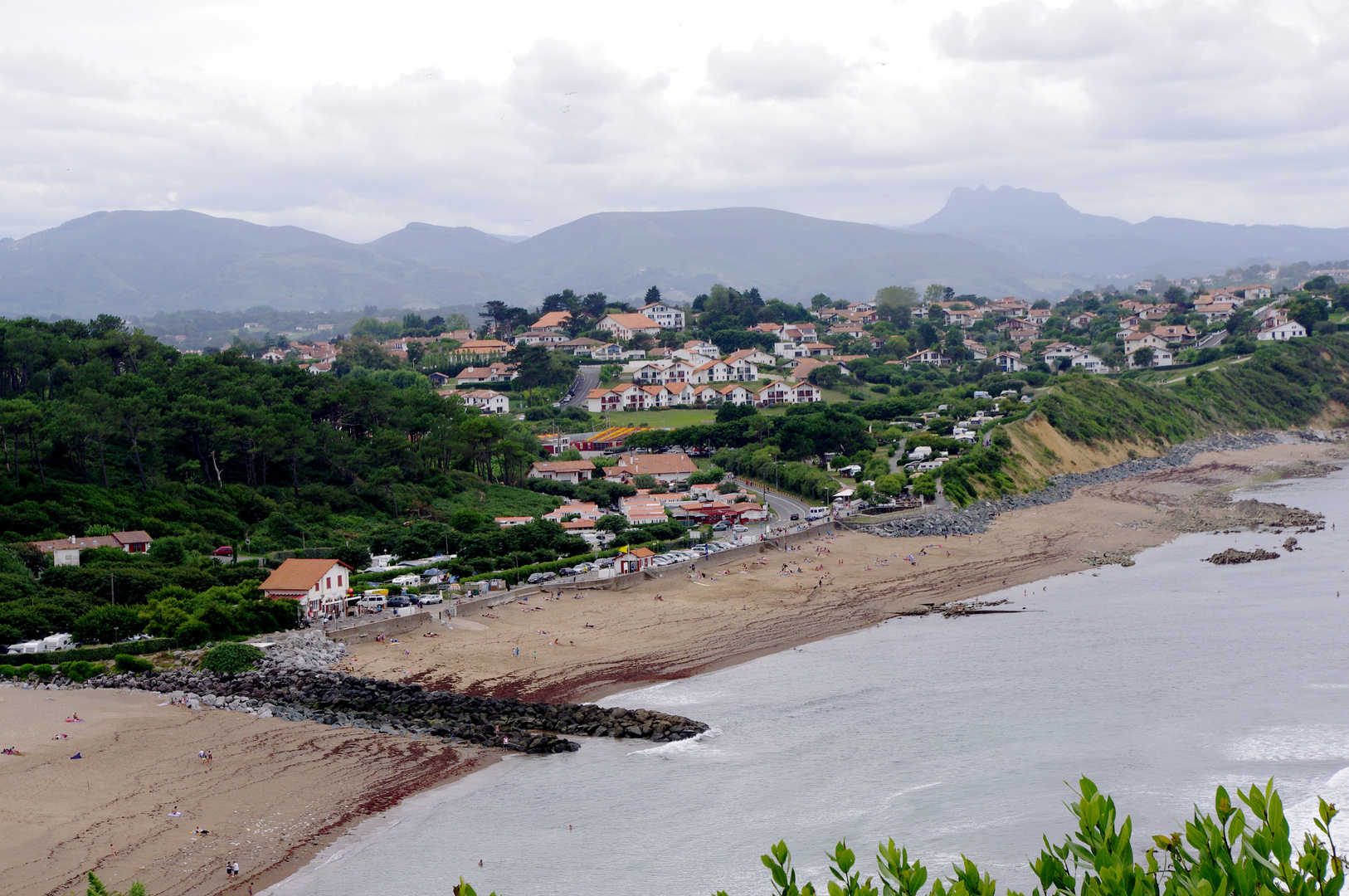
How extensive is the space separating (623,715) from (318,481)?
90.1 ft

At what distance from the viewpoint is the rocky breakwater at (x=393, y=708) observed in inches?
881

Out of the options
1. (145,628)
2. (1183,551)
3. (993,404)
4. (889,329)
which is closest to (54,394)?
(145,628)

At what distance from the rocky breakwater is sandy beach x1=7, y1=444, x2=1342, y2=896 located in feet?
1.82

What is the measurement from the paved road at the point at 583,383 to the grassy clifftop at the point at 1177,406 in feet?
102

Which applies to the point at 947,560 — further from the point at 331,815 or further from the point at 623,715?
the point at 331,815

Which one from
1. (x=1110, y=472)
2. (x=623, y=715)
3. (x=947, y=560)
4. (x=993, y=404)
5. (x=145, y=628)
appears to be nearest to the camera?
(x=623, y=715)

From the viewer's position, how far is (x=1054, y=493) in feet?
173

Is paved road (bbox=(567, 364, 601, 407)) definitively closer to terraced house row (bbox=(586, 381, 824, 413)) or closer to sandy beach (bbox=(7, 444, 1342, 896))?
terraced house row (bbox=(586, 381, 824, 413))

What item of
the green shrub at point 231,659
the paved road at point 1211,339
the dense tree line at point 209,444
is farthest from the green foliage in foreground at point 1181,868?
the paved road at point 1211,339

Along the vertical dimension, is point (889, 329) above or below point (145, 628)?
above

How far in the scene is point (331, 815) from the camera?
1855cm

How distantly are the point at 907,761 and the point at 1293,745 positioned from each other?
730cm

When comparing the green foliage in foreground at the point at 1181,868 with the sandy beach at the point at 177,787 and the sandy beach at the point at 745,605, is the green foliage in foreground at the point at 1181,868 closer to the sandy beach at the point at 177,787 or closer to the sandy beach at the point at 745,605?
the sandy beach at the point at 177,787

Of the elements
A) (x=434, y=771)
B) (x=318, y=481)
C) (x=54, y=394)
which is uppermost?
(x=54, y=394)
